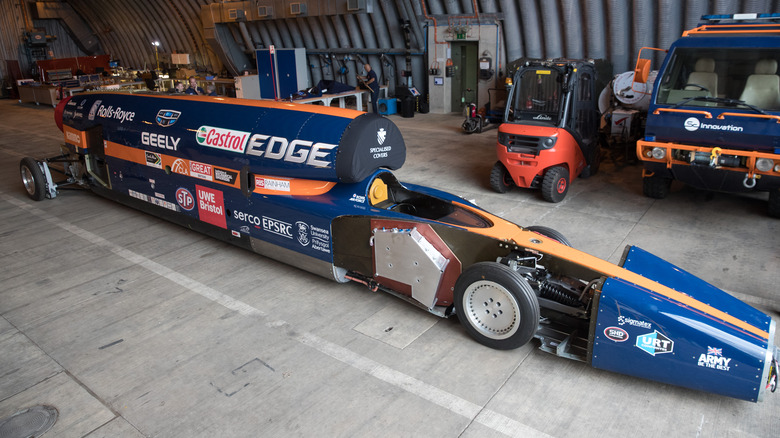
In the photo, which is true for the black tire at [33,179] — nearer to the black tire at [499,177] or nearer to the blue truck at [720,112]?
the black tire at [499,177]

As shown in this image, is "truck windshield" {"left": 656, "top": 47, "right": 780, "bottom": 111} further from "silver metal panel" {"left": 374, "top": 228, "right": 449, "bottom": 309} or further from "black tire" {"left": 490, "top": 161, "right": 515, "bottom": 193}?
"silver metal panel" {"left": 374, "top": 228, "right": 449, "bottom": 309}

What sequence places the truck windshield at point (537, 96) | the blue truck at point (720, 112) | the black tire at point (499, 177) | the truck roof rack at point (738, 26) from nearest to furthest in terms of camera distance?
the blue truck at point (720, 112), the truck roof rack at point (738, 26), the black tire at point (499, 177), the truck windshield at point (537, 96)

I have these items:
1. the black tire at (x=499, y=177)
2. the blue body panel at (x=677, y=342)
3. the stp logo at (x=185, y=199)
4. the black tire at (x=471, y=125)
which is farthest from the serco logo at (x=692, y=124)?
the black tire at (x=471, y=125)

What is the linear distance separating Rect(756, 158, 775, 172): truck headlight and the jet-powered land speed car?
136 inches

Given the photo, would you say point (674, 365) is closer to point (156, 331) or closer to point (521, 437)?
point (521, 437)

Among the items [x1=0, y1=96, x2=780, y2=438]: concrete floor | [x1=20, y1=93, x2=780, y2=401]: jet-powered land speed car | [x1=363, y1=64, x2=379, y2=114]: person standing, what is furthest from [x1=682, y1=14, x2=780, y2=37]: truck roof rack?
[x1=363, y1=64, x2=379, y2=114]: person standing

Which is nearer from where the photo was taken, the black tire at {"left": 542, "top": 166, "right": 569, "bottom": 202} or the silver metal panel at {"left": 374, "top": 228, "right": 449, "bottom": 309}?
the silver metal panel at {"left": 374, "top": 228, "right": 449, "bottom": 309}

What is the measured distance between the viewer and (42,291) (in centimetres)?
617

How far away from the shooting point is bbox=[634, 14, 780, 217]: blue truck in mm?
7078

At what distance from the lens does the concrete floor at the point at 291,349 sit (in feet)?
13.0

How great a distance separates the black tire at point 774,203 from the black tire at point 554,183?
2928 millimetres

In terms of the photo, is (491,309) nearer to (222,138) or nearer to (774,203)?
(222,138)

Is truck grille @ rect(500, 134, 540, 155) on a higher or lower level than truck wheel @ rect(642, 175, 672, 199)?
higher

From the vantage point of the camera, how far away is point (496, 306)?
4.64 meters
